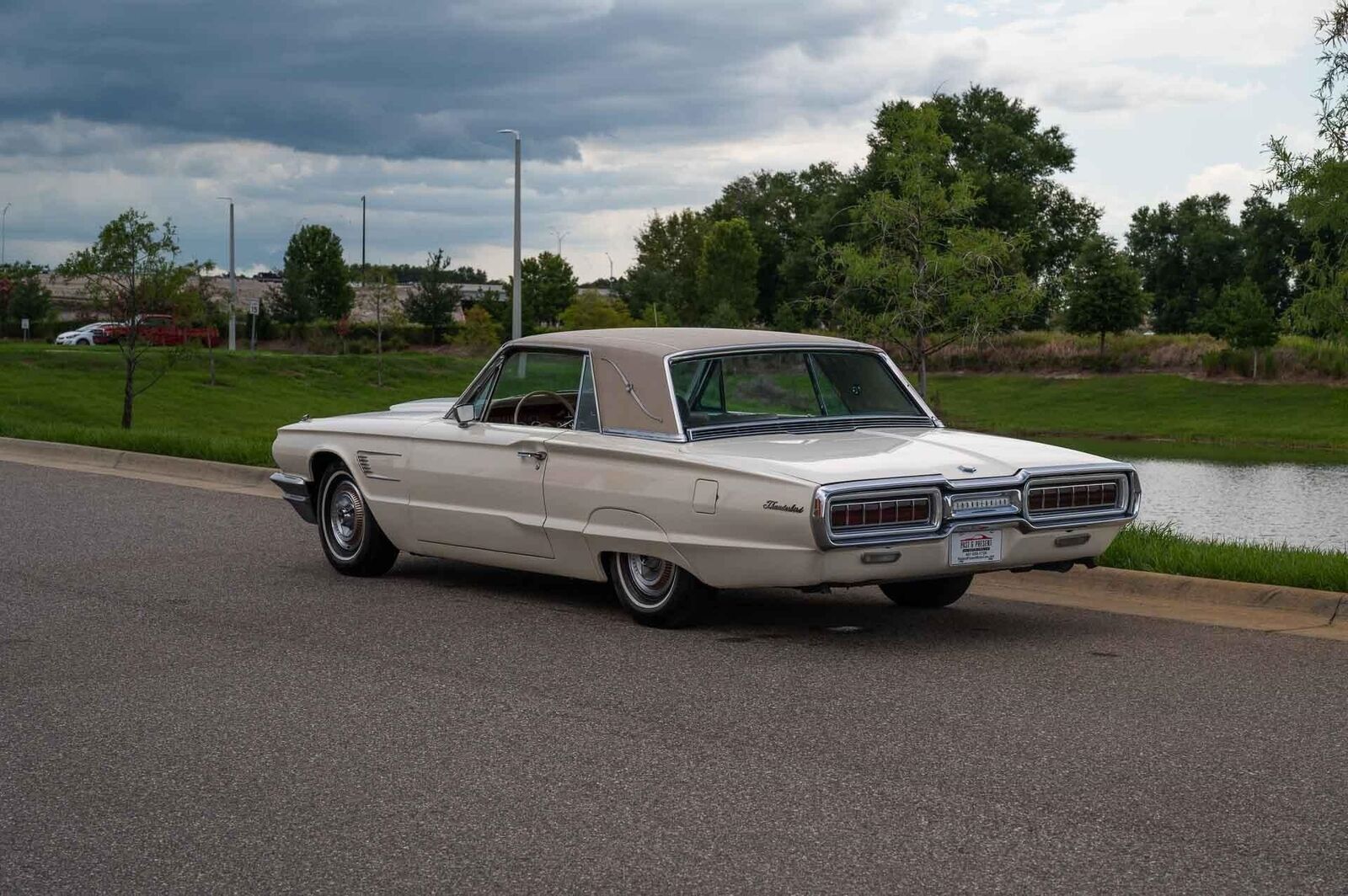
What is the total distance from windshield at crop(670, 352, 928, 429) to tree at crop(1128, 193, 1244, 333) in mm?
90179

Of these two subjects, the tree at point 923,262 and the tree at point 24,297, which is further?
the tree at point 24,297

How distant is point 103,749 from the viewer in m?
6.00

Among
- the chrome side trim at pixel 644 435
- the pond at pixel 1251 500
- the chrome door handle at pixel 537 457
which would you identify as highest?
the chrome side trim at pixel 644 435

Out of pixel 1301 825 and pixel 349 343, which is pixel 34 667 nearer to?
pixel 1301 825

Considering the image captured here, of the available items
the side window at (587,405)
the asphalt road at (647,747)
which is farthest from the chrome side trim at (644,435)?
the asphalt road at (647,747)

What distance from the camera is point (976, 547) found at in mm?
7871

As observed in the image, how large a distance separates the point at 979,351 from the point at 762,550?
198 feet

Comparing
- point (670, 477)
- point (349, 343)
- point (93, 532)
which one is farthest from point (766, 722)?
point (349, 343)

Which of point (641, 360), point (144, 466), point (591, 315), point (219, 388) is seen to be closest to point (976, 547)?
point (641, 360)

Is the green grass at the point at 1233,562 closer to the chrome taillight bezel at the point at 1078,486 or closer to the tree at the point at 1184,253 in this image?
the chrome taillight bezel at the point at 1078,486

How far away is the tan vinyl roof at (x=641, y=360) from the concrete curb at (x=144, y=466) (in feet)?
23.4

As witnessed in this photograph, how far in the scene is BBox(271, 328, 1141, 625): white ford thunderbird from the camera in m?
7.71

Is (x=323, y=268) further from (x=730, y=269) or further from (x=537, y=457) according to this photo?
(x=537, y=457)

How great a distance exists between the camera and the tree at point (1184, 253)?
3797 inches
